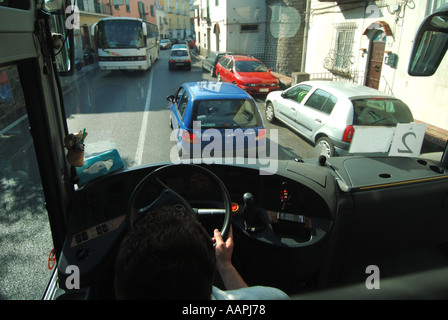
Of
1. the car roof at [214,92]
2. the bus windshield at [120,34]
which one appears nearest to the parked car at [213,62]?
the bus windshield at [120,34]

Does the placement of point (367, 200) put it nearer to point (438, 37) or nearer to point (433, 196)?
point (433, 196)

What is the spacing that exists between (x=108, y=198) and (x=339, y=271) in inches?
89.1

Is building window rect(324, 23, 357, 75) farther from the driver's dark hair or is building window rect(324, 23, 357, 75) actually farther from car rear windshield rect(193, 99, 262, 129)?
the driver's dark hair

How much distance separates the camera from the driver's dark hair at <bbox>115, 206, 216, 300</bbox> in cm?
95

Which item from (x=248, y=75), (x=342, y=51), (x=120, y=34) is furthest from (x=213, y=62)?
(x=342, y=51)

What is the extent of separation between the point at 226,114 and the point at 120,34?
16.0m

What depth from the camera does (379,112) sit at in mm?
6281

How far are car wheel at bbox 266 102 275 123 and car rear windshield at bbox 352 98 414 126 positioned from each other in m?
3.66

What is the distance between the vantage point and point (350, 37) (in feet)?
44.8

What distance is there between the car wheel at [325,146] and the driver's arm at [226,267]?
518cm

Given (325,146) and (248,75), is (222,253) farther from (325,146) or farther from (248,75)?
(248,75)

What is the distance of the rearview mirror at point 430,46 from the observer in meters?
2.81

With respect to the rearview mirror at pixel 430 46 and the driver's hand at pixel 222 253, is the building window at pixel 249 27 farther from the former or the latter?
the driver's hand at pixel 222 253
